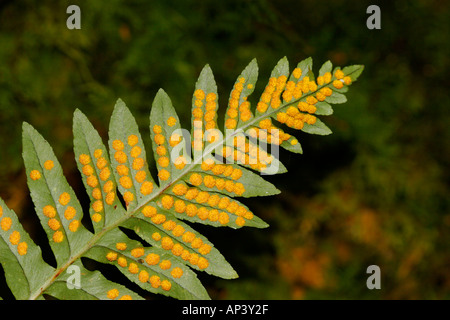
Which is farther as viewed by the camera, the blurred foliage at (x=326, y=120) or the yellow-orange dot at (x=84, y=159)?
the blurred foliage at (x=326, y=120)

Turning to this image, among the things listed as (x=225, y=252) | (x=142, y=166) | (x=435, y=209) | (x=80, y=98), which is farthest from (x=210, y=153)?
(x=435, y=209)

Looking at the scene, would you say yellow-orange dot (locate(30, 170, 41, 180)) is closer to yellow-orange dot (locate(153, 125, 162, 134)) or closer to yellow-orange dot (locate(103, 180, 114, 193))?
yellow-orange dot (locate(103, 180, 114, 193))

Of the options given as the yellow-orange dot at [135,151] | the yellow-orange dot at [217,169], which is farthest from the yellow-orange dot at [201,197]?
the yellow-orange dot at [135,151]

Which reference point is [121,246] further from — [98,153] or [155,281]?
[98,153]

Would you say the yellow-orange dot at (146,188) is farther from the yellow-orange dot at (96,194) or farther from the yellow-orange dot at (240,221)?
the yellow-orange dot at (240,221)

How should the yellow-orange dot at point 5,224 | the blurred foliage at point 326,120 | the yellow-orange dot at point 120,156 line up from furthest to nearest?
the blurred foliage at point 326,120
the yellow-orange dot at point 120,156
the yellow-orange dot at point 5,224

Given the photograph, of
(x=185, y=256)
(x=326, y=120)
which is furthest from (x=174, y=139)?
(x=326, y=120)

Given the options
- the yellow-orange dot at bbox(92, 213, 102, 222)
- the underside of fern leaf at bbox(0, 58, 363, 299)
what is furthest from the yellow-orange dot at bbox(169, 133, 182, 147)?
the yellow-orange dot at bbox(92, 213, 102, 222)
